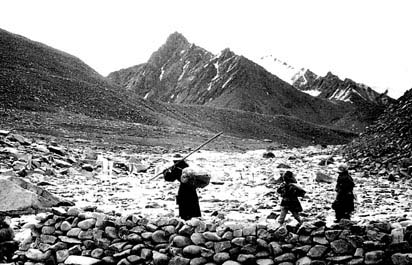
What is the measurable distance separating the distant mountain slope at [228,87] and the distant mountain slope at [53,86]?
238 ft

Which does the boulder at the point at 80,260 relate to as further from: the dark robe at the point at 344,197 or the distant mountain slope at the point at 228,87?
the distant mountain slope at the point at 228,87

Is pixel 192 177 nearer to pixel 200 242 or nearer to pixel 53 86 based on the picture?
pixel 200 242

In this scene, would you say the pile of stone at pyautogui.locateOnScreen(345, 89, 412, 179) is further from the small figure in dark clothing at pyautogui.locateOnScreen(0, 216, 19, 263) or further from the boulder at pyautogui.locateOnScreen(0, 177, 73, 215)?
the small figure in dark clothing at pyautogui.locateOnScreen(0, 216, 19, 263)

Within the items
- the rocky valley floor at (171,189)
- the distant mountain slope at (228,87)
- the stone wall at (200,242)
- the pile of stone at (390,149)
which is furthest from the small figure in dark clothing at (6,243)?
the distant mountain slope at (228,87)

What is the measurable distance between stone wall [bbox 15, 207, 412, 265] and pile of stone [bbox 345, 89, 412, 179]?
37.9 feet

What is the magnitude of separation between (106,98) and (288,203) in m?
61.5

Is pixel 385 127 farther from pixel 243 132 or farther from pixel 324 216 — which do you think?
pixel 243 132

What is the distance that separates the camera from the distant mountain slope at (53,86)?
56.8m

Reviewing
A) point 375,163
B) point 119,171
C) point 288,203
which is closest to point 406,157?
point 375,163

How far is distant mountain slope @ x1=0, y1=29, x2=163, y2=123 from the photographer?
5675 centimetres

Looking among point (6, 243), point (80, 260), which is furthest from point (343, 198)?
point (6, 243)

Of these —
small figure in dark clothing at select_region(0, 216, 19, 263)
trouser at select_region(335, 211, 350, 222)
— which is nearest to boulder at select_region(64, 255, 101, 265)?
small figure in dark clothing at select_region(0, 216, 19, 263)

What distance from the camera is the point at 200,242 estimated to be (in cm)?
740

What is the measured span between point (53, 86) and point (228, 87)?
10419cm
